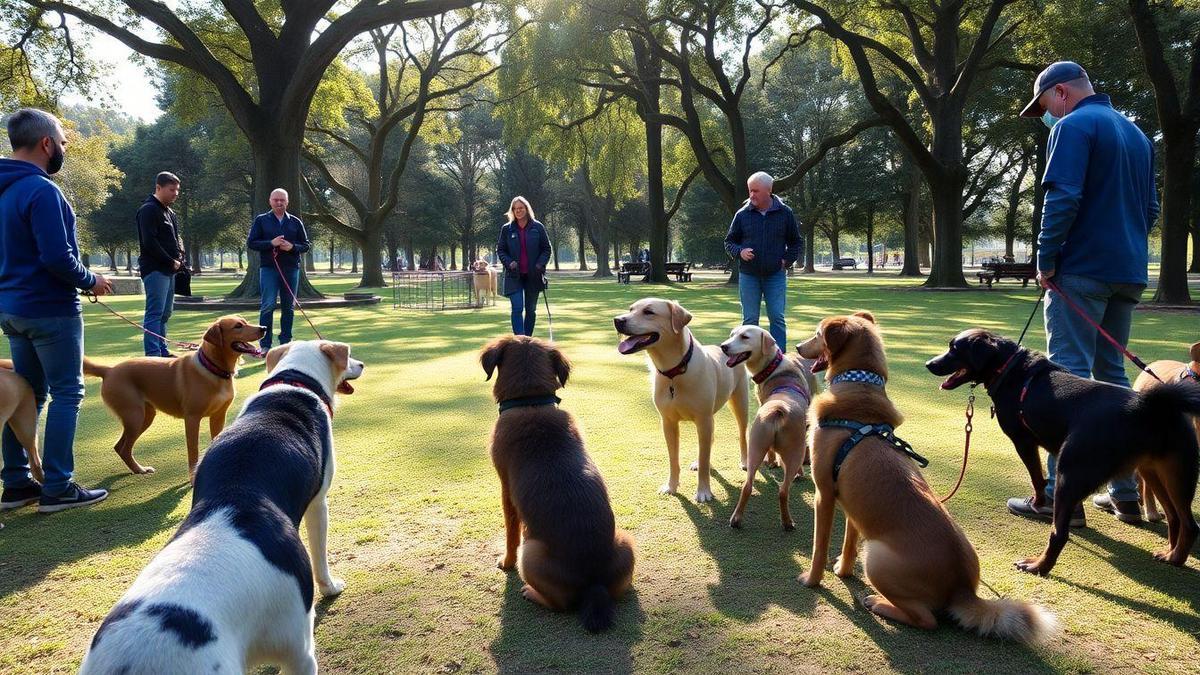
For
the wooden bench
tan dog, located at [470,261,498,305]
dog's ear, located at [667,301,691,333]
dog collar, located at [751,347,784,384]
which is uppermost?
the wooden bench

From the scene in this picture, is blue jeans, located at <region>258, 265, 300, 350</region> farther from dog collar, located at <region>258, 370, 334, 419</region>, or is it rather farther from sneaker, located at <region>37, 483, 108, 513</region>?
dog collar, located at <region>258, 370, 334, 419</region>

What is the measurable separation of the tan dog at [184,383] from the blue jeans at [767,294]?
5621 mm

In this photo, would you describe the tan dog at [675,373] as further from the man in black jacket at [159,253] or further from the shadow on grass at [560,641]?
the man in black jacket at [159,253]

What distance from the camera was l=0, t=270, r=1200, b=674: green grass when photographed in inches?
113

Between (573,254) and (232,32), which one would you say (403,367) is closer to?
(232,32)

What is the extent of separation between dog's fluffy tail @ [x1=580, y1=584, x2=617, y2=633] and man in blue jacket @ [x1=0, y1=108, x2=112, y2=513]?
12.8ft

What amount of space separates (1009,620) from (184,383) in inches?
221

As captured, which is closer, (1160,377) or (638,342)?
(1160,377)

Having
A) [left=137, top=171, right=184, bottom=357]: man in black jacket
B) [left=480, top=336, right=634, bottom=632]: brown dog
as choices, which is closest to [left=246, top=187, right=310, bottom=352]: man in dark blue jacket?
[left=137, top=171, right=184, bottom=357]: man in black jacket

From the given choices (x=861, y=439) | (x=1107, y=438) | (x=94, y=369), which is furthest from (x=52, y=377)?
(x=1107, y=438)

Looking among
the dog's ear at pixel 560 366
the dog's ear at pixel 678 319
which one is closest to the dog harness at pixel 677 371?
the dog's ear at pixel 678 319

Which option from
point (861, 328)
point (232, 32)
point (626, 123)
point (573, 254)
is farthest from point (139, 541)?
point (573, 254)

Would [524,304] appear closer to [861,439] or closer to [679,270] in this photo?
[861,439]

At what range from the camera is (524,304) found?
35.1 ft
